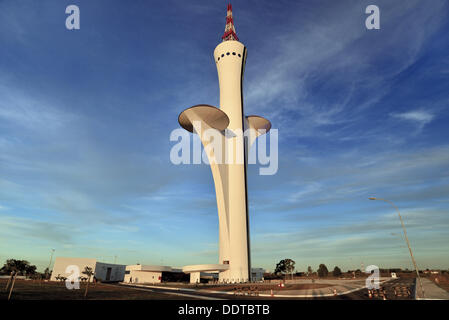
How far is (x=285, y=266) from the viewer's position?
86625mm

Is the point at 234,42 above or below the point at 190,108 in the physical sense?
above

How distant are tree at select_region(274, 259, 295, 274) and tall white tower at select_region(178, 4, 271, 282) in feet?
125

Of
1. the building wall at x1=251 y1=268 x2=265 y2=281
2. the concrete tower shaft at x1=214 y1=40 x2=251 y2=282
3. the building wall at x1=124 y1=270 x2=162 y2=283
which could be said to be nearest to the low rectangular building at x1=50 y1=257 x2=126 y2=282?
the building wall at x1=124 y1=270 x2=162 y2=283

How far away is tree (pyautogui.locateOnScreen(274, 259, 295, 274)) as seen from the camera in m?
84.7

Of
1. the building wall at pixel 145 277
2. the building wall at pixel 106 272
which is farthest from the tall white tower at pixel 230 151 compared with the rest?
the building wall at pixel 106 272

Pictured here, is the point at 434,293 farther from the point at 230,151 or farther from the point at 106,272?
the point at 106,272

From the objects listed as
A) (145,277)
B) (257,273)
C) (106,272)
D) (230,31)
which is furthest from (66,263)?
(230,31)

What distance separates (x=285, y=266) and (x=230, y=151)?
1979 inches

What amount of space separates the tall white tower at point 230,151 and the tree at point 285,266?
3800 centimetres

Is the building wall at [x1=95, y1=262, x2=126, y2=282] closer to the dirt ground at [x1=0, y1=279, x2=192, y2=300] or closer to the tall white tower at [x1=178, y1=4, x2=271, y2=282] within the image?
the tall white tower at [x1=178, y1=4, x2=271, y2=282]

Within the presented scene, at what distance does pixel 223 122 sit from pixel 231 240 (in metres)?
24.6
